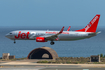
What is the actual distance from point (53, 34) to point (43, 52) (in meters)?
30.5

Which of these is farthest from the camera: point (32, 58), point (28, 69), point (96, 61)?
point (32, 58)

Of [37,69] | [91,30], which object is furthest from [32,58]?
[37,69]

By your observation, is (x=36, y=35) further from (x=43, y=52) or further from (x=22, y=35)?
(x=43, y=52)

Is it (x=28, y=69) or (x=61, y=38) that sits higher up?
(x=61, y=38)

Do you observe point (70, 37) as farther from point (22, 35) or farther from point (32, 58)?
point (32, 58)

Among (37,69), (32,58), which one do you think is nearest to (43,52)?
(32,58)

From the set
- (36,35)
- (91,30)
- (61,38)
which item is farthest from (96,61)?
(36,35)

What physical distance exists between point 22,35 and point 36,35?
5.80 m

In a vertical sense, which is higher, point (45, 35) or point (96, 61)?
point (45, 35)

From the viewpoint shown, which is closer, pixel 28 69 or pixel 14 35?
pixel 28 69

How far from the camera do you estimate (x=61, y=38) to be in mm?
104750

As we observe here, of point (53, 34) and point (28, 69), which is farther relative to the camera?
point (53, 34)

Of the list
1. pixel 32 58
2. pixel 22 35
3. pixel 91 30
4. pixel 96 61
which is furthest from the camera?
pixel 32 58

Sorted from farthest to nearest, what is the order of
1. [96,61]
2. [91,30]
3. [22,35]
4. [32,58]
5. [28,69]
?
[32,58]
[96,61]
[91,30]
[22,35]
[28,69]
